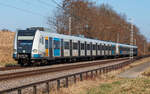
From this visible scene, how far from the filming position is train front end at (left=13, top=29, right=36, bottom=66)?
23281 millimetres

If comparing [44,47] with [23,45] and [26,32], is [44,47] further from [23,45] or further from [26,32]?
[26,32]

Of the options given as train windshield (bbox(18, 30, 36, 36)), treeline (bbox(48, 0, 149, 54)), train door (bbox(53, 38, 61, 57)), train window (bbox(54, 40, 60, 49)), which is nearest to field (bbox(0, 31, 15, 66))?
treeline (bbox(48, 0, 149, 54))

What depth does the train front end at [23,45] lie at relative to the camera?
23281 mm

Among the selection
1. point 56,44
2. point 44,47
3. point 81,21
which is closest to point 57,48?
point 56,44

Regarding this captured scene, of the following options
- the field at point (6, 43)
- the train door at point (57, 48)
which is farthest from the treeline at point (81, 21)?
the train door at point (57, 48)

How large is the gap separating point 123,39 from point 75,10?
132 ft

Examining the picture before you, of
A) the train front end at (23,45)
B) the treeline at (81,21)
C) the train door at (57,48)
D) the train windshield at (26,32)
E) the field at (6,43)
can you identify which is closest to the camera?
the train front end at (23,45)

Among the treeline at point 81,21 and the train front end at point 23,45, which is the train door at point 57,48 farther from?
the treeline at point 81,21

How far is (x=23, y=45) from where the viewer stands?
23.5 meters

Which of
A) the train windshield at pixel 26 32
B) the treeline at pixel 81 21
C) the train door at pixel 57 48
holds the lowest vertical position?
the train door at pixel 57 48

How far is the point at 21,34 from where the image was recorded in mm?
23984

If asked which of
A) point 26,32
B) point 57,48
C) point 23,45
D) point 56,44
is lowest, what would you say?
point 57,48

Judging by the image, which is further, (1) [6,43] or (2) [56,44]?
(1) [6,43]

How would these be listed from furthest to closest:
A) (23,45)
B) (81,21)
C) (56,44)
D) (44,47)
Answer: (81,21), (56,44), (44,47), (23,45)
